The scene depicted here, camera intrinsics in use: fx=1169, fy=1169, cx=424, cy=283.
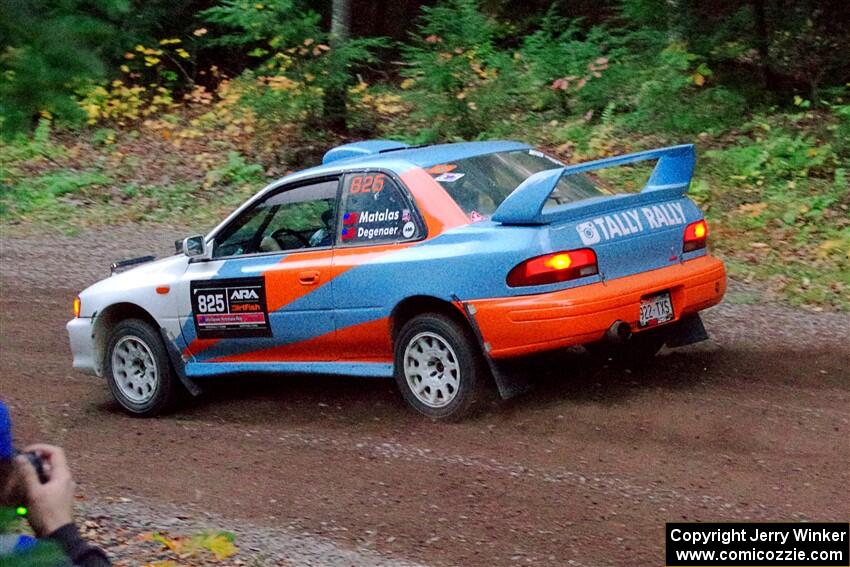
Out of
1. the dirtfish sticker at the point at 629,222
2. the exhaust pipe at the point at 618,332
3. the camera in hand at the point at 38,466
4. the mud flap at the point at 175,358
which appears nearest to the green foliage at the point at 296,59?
the mud flap at the point at 175,358

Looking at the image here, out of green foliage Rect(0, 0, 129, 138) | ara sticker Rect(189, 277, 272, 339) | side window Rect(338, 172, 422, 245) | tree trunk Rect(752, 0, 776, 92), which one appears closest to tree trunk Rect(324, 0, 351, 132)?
tree trunk Rect(752, 0, 776, 92)

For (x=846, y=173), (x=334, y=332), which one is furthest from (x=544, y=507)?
(x=846, y=173)

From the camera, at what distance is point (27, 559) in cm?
219

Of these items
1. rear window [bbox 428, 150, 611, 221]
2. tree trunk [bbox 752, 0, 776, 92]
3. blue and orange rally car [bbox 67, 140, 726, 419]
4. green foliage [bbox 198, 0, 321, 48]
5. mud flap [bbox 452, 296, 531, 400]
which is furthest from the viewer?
green foliage [bbox 198, 0, 321, 48]

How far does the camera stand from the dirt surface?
19.0 ft

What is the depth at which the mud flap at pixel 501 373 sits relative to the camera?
717 centimetres

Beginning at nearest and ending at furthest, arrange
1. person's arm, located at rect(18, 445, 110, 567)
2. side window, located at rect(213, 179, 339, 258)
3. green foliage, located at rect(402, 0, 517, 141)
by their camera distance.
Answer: person's arm, located at rect(18, 445, 110, 567), side window, located at rect(213, 179, 339, 258), green foliage, located at rect(402, 0, 517, 141)

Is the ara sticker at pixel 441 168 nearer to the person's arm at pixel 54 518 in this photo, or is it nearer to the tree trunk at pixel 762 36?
the person's arm at pixel 54 518

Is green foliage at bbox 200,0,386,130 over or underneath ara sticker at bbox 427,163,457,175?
over

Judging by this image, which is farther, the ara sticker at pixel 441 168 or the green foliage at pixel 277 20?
the green foliage at pixel 277 20

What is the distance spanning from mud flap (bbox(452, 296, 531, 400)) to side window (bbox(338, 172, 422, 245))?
658mm

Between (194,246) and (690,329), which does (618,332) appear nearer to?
(690,329)

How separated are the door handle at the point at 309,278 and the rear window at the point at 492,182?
3.44ft

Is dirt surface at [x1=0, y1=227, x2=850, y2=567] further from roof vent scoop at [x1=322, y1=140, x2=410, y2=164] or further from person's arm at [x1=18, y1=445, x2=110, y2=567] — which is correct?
person's arm at [x1=18, y1=445, x2=110, y2=567]
